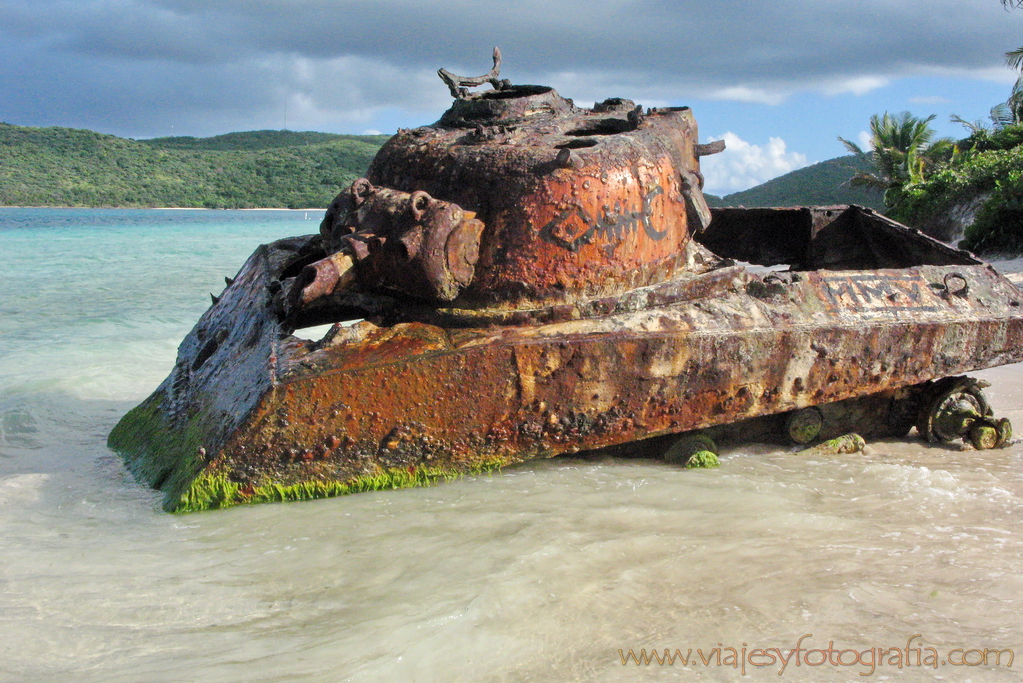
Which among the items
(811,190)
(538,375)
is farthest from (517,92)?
(811,190)

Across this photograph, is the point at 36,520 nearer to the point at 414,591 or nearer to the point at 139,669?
the point at 139,669

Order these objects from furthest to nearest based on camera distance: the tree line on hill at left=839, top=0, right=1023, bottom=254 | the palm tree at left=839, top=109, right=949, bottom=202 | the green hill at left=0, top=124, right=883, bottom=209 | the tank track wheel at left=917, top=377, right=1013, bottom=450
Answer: the green hill at left=0, top=124, right=883, bottom=209, the palm tree at left=839, top=109, right=949, bottom=202, the tree line on hill at left=839, top=0, right=1023, bottom=254, the tank track wheel at left=917, top=377, right=1013, bottom=450

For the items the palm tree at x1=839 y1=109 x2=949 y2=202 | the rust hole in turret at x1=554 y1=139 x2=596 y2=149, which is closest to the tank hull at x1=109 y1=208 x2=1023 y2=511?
the rust hole in turret at x1=554 y1=139 x2=596 y2=149

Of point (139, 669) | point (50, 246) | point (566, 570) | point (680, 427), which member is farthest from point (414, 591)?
point (50, 246)

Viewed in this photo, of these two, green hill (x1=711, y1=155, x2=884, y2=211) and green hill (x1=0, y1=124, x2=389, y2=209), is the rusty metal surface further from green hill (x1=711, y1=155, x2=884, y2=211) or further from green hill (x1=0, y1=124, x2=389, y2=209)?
green hill (x1=0, y1=124, x2=389, y2=209)

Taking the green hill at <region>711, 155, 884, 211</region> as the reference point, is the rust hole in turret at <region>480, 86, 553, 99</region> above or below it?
below

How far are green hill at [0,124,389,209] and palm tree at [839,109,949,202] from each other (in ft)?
150

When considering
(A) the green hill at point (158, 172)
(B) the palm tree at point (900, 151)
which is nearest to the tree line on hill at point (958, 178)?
(B) the palm tree at point (900, 151)

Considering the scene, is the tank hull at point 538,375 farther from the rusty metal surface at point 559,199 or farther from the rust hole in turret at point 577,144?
the rust hole in turret at point 577,144

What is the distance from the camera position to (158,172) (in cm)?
7519

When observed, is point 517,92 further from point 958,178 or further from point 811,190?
point 811,190

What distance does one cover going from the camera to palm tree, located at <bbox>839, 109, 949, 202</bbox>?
24828 mm

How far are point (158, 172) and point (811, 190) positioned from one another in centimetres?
5604

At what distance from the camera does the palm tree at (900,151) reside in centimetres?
2483
